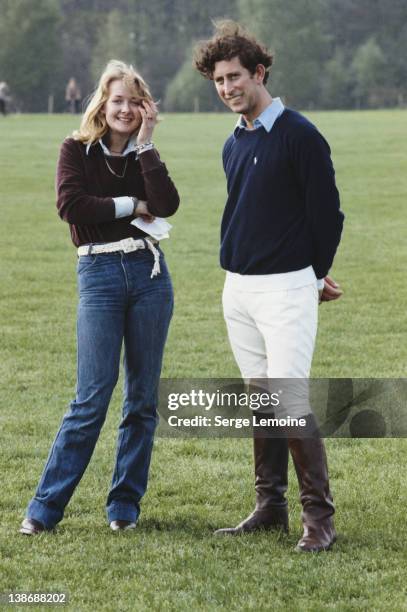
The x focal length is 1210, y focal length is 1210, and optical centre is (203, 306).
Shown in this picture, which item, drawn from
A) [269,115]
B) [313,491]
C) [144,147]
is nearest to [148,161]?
[144,147]

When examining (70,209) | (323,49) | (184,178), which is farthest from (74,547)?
(323,49)

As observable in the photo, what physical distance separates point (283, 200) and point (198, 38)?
376 feet

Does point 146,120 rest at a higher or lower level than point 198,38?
higher

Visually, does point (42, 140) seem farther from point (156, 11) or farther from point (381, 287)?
point (156, 11)

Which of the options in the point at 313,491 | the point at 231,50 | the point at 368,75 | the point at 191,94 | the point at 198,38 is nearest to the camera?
the point at 231,50

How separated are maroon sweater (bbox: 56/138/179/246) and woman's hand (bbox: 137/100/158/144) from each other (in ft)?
0.24

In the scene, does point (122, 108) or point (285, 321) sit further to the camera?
point (122, 108)

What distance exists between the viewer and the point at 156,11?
437 feet

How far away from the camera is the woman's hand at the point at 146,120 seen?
5.37 meters

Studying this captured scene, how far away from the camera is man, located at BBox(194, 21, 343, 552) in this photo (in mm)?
5121

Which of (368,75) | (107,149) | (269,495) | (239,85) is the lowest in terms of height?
(368,75)

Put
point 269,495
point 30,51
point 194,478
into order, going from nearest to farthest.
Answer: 1. point 269,495
2. point 194,478
3. point 30,51

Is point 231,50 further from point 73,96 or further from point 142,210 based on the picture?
point 73,96

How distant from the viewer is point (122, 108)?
5391mm
